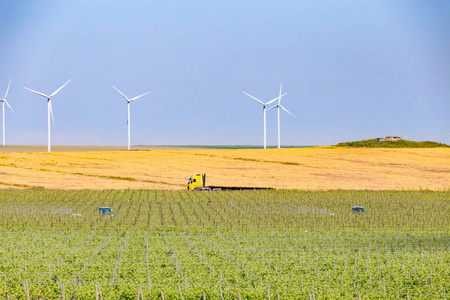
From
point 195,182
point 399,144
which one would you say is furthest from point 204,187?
point 399,144

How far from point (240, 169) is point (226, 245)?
44840 millimetres

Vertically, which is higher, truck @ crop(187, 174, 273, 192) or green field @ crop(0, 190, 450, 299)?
truck @ crop(187, 174, 273, 192)

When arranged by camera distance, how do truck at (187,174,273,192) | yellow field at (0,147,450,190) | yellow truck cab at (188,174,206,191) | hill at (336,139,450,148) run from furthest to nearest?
hill at (336,139,450,148), yellow field at (0,147,450,190), yellow truck cab at (188,174,206,191), truck at (187,174,273,192)

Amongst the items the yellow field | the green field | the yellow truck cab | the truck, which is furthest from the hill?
the green field

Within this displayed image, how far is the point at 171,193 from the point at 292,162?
94.6ft

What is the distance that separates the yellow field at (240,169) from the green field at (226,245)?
7692mm

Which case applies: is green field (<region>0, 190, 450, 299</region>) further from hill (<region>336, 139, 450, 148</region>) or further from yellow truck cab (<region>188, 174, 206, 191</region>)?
hill (<region>336, 139, 450, 148</region>)

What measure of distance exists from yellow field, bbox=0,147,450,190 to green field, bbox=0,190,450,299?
7692mm

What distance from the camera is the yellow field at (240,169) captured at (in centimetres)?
6209

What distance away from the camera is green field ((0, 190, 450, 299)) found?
20969 mm

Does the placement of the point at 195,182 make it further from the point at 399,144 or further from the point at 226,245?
the point at 399,144

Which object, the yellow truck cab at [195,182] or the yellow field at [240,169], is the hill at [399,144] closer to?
the yellow field at [240,169]

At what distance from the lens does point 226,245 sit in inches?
1201

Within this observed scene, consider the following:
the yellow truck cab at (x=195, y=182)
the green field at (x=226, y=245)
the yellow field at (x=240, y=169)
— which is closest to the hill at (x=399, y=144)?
the yellow field at (x=240, y=169)
